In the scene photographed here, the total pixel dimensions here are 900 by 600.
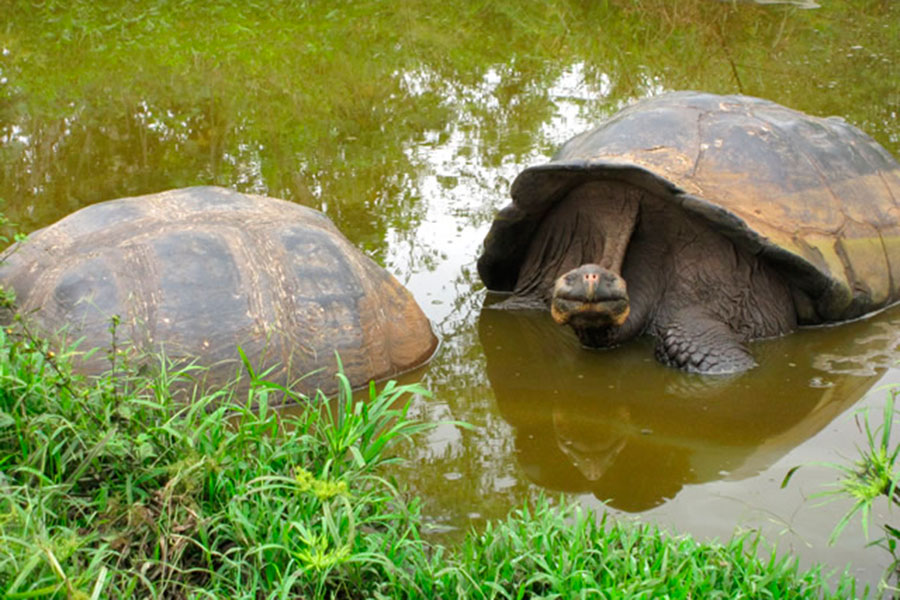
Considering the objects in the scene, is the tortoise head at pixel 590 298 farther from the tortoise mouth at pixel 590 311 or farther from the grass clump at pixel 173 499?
the grass clump at pixel 173 499

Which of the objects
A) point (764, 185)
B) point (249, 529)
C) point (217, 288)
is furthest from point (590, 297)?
point (249, 529)

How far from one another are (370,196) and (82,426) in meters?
3.83

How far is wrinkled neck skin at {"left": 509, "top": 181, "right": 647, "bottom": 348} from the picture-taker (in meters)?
4.42

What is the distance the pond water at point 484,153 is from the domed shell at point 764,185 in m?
0.31

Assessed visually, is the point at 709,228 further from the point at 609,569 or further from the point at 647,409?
the point at 609,569

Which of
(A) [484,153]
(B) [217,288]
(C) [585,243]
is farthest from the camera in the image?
(A) [484,153]

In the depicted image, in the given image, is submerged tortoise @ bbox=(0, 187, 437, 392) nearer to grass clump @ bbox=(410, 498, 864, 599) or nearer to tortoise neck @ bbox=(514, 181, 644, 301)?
tortoise neck @ bbox=(514, 181, 644, 301)

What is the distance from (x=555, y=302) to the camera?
4.14 m

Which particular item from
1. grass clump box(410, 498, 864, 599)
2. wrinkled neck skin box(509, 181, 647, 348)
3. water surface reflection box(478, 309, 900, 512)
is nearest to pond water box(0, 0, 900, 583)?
water surface reflection box(478, 309, 900, 512)

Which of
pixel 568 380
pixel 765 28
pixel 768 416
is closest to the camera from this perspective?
pixel 768 416

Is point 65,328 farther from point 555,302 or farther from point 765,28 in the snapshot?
point 765,28

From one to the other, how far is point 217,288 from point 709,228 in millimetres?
2299

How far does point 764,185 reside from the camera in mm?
4336

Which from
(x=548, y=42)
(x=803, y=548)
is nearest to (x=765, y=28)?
(x=548, y=42)
